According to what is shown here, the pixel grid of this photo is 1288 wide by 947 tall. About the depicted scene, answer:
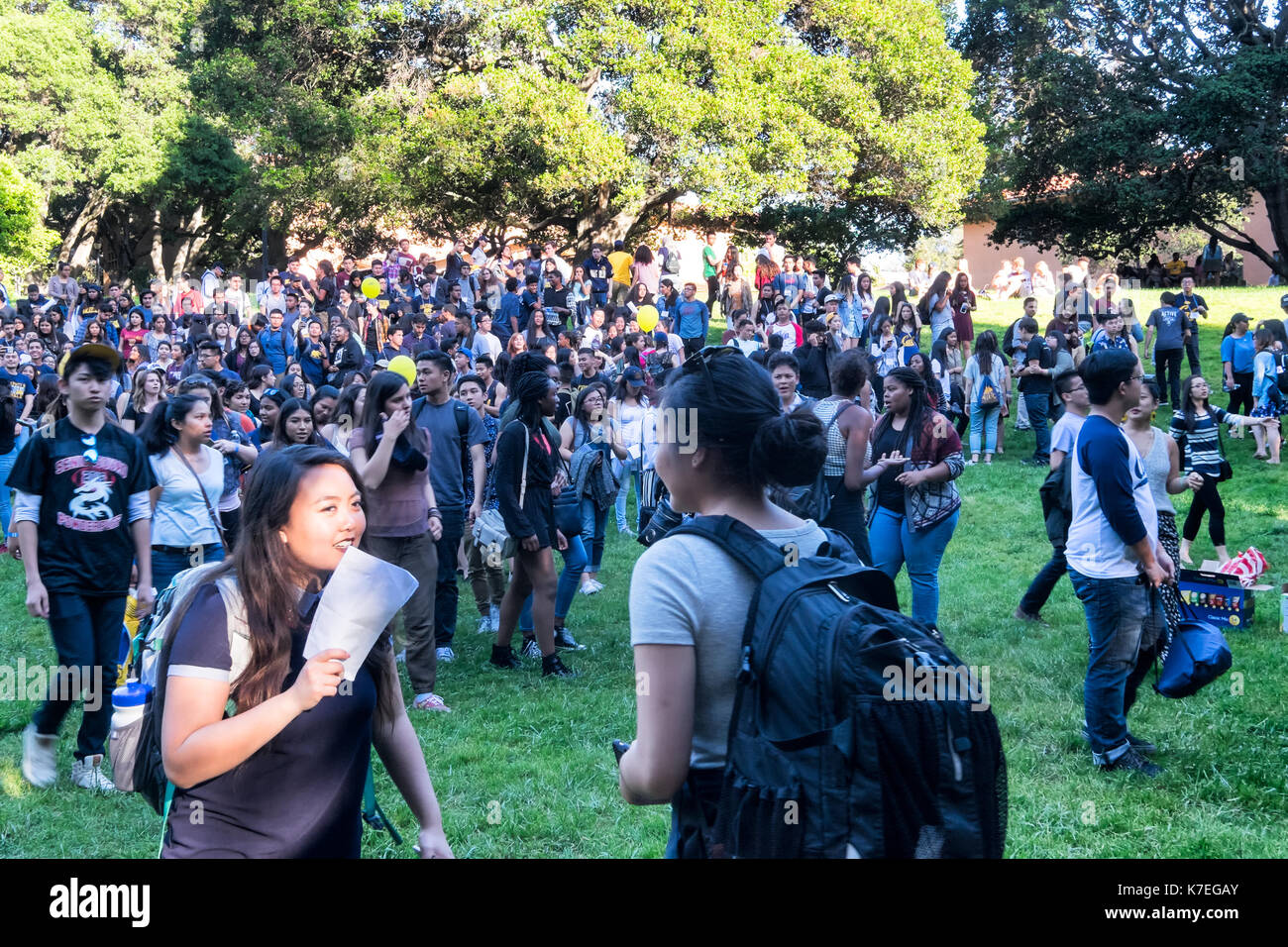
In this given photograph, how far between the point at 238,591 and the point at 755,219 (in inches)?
1114

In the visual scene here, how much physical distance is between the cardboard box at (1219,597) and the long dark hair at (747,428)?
6363 mm

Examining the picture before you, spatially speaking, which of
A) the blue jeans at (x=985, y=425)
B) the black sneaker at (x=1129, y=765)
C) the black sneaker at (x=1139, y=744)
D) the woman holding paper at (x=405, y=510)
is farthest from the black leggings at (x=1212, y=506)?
the woman holding paper at (x=405, y=510)

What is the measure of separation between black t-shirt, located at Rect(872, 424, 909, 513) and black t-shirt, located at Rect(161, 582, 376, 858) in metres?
4.78

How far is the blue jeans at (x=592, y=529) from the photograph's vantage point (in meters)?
9.00

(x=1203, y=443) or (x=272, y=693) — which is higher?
(x=1203, y=443)

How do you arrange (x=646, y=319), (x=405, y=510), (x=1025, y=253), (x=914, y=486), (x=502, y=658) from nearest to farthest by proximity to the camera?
(x=405, y=510)
(x=914, y=486)
(x=502, y=658)
(x=646, y=319)
(x=1025, y=253)

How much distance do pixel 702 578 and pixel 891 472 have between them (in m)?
4.83

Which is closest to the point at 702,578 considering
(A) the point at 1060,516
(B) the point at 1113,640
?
(B) the point at 1113,640

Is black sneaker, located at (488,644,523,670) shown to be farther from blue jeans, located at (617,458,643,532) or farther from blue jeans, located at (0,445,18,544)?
blue jeans, located at (0,445,18,544)

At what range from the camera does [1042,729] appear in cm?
604

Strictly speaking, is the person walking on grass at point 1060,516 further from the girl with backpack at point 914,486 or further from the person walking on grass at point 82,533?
the person walking on grass at point 82,533

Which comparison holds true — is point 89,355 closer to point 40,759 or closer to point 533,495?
point 40,759

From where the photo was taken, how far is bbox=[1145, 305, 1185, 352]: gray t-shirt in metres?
16.2

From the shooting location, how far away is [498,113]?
25.5 meters
